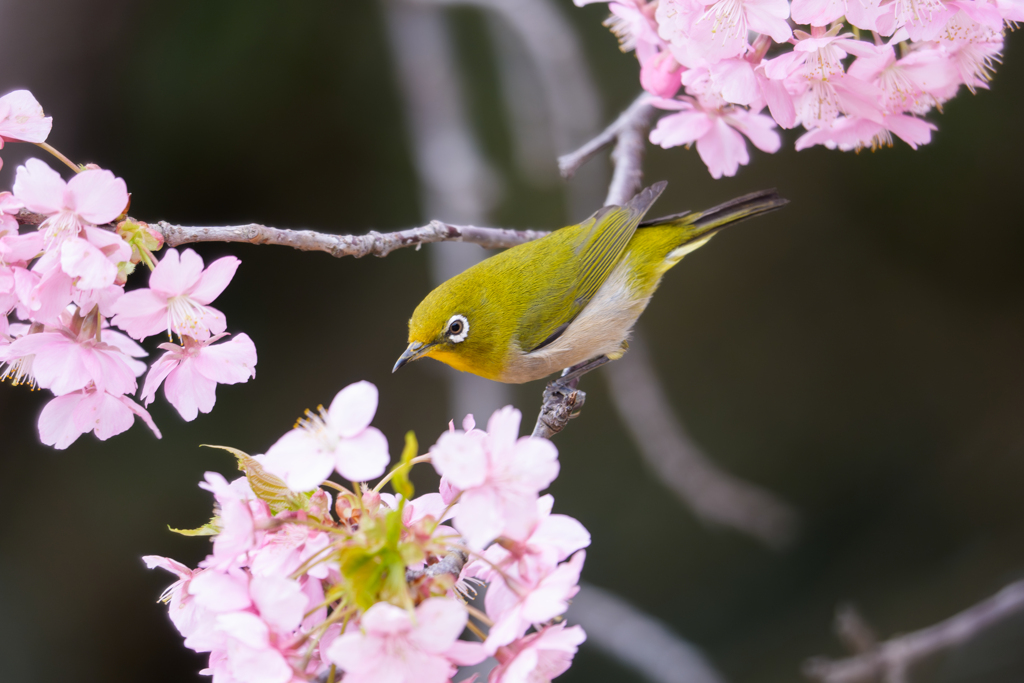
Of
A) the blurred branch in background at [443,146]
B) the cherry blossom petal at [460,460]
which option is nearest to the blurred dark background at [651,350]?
the blurred branch in background at [443,146]

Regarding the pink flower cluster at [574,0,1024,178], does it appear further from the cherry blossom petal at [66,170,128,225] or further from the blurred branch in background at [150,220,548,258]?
the cherry blossom petal at [66,170,128,225]

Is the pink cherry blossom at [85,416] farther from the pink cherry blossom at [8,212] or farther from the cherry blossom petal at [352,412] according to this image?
the cherry blossom petal at [352,412]

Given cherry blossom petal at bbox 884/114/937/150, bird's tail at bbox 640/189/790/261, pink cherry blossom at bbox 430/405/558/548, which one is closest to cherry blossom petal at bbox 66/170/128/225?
pink cherry blossom at bbox 430/405/558/548

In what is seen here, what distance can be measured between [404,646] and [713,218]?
1.69 meters

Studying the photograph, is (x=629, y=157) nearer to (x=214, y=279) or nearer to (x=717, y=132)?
(x=717, y=132)

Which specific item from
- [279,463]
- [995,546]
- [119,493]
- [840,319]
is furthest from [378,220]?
[995,546]

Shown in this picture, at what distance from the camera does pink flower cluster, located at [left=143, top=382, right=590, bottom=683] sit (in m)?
0.74

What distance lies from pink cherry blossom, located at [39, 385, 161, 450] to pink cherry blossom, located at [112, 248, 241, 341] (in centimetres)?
16

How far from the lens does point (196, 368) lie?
1090 mm

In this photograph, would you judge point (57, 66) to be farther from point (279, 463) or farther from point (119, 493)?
point (279, 463)

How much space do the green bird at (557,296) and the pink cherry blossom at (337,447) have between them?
2.85ft

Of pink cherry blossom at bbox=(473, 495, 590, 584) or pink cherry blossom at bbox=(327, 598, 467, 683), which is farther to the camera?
pink cherry blossom at bbox=(473, 495, 590, 584)

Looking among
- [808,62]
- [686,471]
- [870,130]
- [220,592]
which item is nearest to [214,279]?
[220,592]

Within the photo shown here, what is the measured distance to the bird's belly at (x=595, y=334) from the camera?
6.24ft
